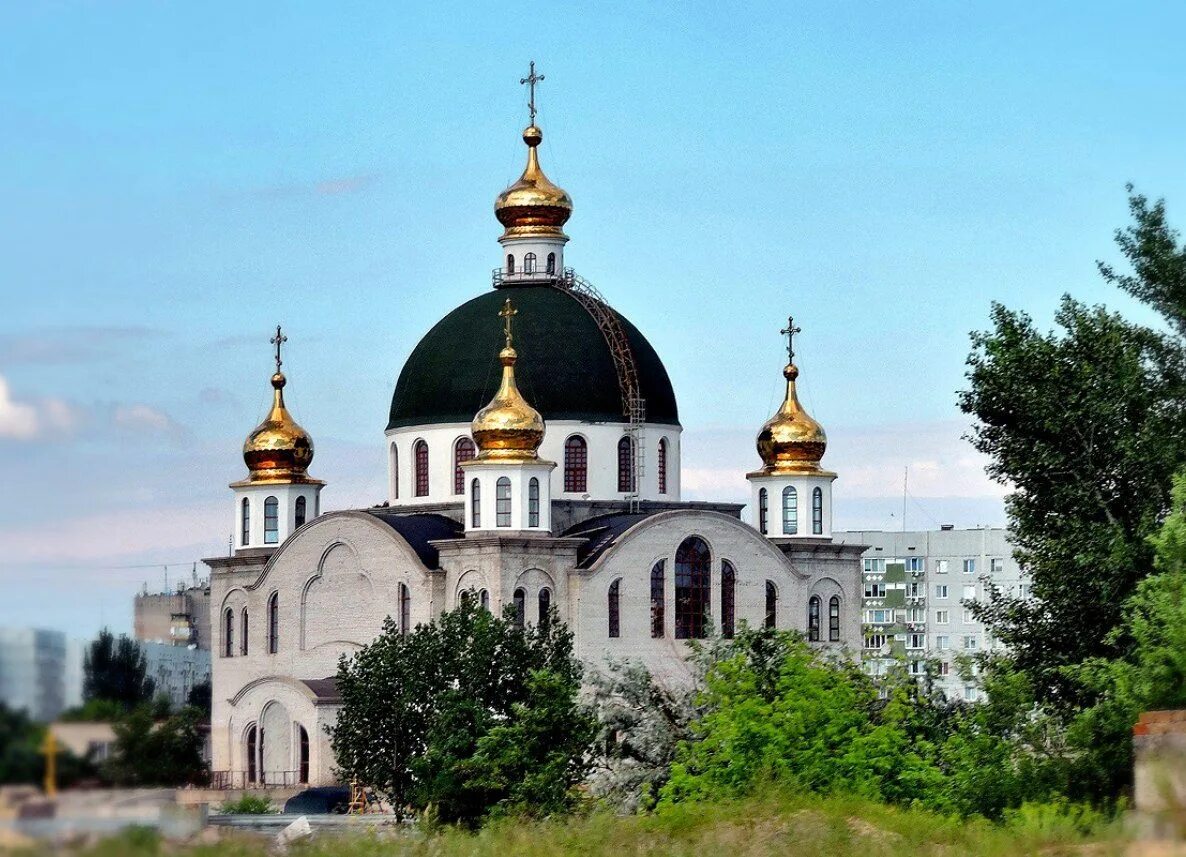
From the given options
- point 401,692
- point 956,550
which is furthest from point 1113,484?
point 956,550

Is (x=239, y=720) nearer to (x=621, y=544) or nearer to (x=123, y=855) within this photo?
(x=621, y=544)

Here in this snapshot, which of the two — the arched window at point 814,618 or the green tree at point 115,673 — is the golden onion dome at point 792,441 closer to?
the arched window at point 814,618

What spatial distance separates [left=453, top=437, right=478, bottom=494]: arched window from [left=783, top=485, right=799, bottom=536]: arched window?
7.60 metres

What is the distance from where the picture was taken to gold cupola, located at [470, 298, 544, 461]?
48344 mm

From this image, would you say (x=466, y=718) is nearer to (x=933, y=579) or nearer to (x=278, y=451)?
(x=278, y=451)

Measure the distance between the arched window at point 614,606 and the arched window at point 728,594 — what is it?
2.75m

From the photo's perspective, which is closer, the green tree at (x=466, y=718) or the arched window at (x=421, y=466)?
the green tree at (x=466, y=718)

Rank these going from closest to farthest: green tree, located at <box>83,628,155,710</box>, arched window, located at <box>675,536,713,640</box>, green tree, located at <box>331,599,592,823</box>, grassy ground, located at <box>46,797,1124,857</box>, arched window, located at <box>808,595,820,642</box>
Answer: green tree, located at <box>83,628,155,710</box>, grassy ground, located at <box>46,797,1124,857</box>, green tree, located at <box>331,599,592,823</box>, arched window, located at <box>675,536,713,640</box>, arched window, located at <box>808,595,820,642</box>

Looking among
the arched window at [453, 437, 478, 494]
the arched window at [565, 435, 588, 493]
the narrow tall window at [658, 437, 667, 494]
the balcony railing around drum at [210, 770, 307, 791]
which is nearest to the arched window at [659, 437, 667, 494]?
the narrow tall window at [658, 437, 667, 494]

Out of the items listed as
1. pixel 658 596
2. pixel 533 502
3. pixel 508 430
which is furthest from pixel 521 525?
pixel 658 596

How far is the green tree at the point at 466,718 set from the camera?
3497 cm

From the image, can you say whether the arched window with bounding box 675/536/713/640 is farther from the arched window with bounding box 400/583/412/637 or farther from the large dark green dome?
the arched window with bounding box 400/583/412/637

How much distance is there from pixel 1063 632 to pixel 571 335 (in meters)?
22.9

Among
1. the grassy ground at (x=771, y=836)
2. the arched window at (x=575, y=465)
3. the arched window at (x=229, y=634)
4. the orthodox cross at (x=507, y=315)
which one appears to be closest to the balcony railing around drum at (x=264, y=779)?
the arched window at (x=229, y=634)
